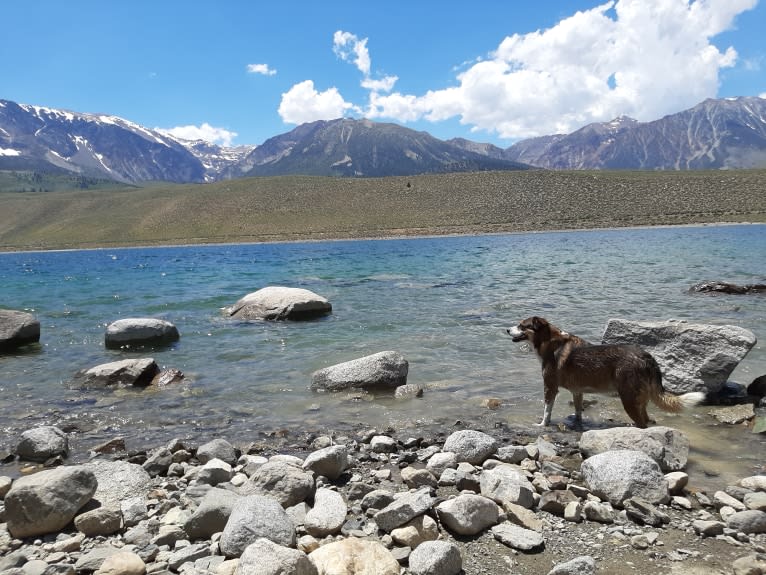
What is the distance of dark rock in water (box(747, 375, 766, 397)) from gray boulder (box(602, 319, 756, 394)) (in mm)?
360

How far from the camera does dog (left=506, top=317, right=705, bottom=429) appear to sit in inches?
255

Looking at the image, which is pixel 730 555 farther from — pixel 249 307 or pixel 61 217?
pixel 61 217

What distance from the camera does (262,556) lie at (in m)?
3.56

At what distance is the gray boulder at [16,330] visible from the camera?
14188 millimetres

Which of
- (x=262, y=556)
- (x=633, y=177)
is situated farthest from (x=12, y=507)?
(x=633, y=177)

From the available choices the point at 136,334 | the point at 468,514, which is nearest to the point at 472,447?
the point at 468,514

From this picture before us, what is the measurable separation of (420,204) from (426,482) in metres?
113

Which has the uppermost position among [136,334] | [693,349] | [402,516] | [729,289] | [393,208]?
[393,208]

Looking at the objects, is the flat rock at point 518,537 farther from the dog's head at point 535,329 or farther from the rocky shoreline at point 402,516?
the dog's head at point 535,329

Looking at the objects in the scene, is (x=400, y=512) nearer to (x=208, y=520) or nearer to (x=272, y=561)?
(x=272, y=561)

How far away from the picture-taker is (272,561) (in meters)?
3.52

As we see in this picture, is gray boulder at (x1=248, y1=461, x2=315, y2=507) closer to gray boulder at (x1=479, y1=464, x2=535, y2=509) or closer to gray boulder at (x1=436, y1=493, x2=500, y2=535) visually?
gray boulder at (x1=436, y1=493, x2=500, y2=535)

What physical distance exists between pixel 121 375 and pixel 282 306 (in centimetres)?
729

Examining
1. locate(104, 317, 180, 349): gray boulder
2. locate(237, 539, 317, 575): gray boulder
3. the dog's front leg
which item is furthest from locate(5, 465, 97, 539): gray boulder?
locate(104, 317, 180, 349): gray boulder
